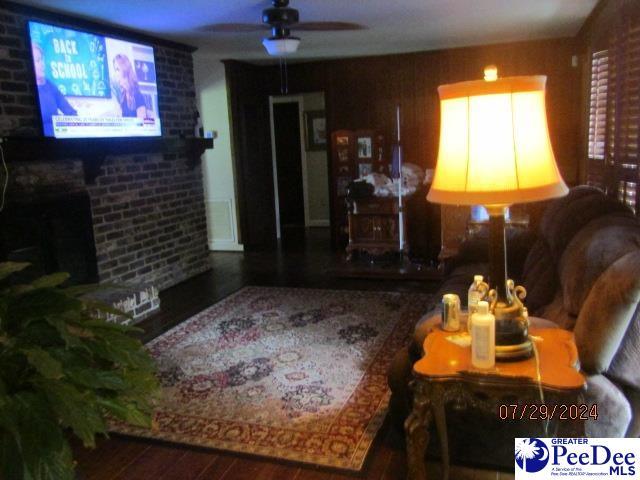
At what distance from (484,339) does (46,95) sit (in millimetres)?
3343

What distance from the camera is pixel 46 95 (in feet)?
11.9

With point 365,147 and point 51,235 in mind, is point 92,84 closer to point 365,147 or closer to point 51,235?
point 51,235

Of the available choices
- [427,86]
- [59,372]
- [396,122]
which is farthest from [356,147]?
[59,372]

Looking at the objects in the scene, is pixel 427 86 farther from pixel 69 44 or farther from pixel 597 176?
pixel 69 44

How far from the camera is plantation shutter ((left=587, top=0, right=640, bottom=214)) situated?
2.78m

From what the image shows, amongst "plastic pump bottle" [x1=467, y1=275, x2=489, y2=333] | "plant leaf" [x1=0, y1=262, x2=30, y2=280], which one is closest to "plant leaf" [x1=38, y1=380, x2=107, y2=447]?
"plant leaf" [x1=0, y1=262, x2=30, y2=280]

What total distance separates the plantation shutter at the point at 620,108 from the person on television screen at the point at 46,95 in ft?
11.6

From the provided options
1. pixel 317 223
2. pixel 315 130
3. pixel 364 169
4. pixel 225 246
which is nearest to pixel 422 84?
pixel 364 169

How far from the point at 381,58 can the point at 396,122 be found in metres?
0.74

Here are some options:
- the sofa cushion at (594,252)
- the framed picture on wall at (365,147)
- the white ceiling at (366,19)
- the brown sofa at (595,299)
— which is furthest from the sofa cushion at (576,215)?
the framed picture on wall at (365,147)

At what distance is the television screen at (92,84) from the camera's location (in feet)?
12.0

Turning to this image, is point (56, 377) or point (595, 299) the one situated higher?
point (56, 377)

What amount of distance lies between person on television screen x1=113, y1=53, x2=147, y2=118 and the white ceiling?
293 millimetres

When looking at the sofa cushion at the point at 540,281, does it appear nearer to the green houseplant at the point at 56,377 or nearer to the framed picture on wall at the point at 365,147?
the green houseplant at the point at 56,377
